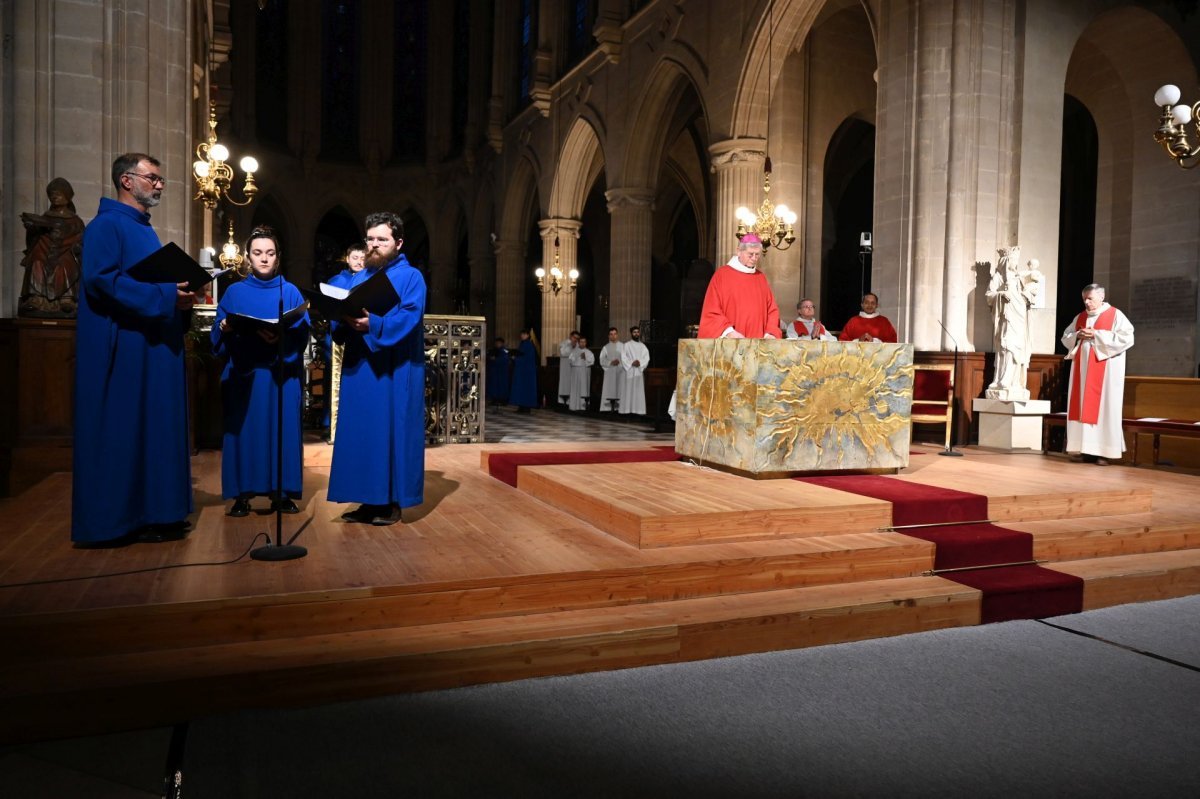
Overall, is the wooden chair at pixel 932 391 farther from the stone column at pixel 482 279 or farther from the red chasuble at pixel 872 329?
the stone column at pixel 482 279

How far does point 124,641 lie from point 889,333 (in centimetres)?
803

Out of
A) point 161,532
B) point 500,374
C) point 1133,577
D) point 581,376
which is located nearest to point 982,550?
point 1133,577

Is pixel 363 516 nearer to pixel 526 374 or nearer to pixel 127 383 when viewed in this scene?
pixel 127 383

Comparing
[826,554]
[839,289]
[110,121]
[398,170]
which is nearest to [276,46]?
[398,170]

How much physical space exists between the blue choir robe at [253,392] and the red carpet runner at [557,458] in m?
1.82

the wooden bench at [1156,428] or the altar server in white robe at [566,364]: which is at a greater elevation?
the altar server in white robe at [566,364]

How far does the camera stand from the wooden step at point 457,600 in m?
2.87

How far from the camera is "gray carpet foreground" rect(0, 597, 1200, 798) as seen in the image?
7.63 ft

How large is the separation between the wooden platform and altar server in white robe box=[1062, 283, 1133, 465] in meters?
2.60

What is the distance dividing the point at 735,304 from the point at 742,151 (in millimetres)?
7633

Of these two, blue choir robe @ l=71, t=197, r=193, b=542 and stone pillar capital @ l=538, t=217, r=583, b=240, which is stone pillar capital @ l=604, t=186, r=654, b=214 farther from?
blue choir robe @ l=71, t=197, r=193, b=542

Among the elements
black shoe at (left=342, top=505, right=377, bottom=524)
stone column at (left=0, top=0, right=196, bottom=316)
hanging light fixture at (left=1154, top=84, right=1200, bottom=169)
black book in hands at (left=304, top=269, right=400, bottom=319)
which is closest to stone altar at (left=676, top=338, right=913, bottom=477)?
black shoe at (left=342, top=505, right=377, bottom=524)

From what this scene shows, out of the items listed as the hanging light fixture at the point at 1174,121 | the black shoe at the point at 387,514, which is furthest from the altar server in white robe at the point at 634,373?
the black shoe at the point at 387,514

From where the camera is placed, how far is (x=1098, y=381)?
7840 mm
